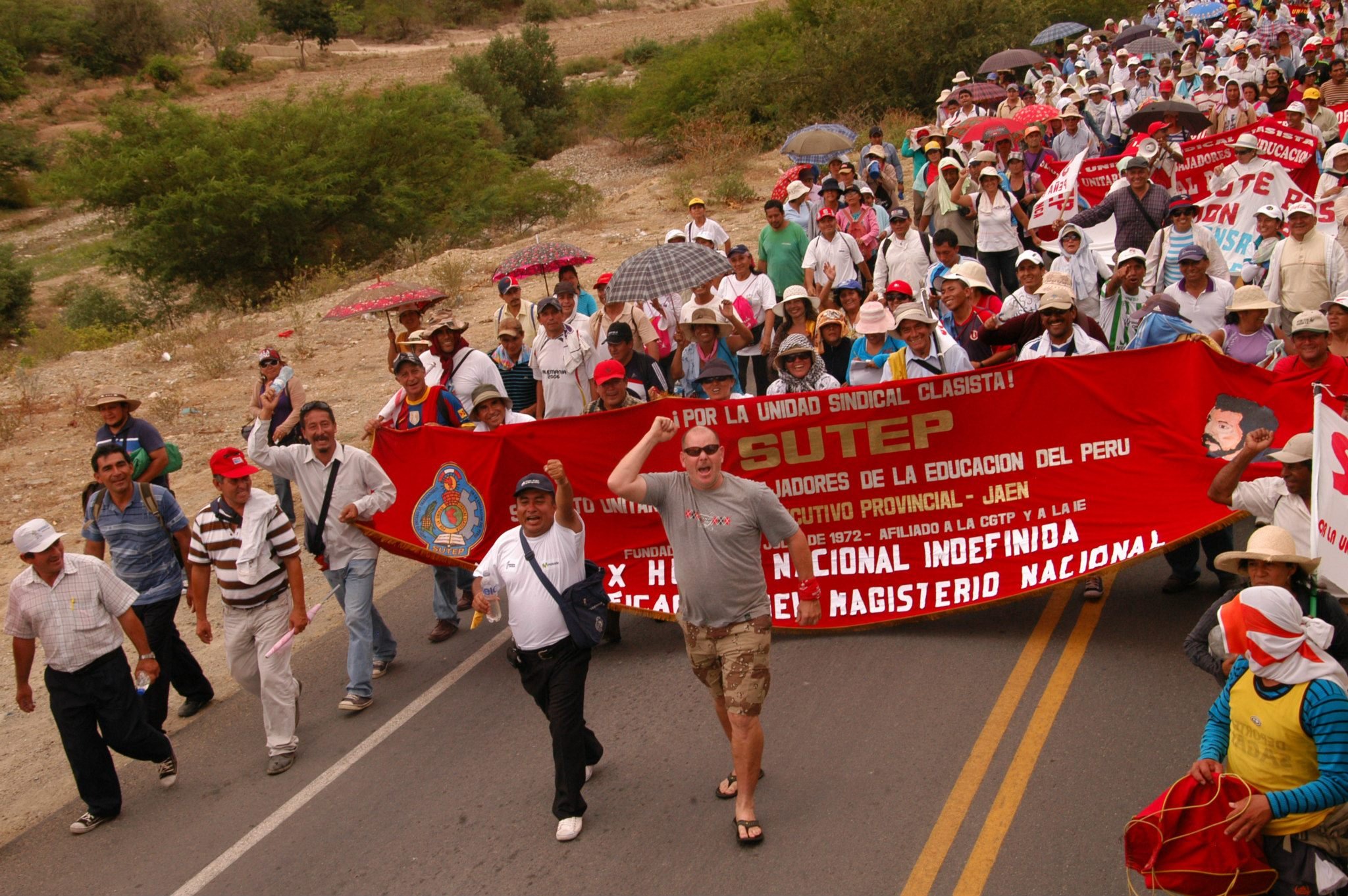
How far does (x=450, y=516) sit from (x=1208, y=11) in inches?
1237

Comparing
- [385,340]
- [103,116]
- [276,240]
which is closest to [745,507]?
[385,340]

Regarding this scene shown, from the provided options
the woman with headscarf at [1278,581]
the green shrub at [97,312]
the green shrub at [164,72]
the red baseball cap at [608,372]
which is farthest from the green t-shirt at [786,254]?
the green shrub at [164,72]

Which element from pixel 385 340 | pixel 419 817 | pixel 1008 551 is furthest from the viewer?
pixel 385 340

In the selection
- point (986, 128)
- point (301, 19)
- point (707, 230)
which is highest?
point (301, 19)

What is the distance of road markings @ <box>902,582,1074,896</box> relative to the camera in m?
5.11

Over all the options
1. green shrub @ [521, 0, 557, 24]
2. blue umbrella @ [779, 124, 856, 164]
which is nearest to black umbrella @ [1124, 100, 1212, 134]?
blue umbrella @ [779, 124, 856, 164]

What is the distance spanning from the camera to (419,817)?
6105 mm

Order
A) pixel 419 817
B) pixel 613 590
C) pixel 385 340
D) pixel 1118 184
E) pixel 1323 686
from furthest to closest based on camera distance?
pixel 385 340 < pixel 1118 184 < pixel 613 590 < pixel 419 817 < pixel 1323 686

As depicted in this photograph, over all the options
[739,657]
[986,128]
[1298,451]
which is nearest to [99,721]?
[739,657]

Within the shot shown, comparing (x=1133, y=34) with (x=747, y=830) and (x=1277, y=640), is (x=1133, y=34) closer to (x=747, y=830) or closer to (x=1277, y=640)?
(x=747, y=830)

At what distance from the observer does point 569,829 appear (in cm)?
571

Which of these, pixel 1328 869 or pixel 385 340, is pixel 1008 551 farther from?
pixel 385 340

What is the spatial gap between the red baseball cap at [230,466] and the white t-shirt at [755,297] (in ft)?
15.7

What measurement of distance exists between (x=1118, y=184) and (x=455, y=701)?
27.2 feet
